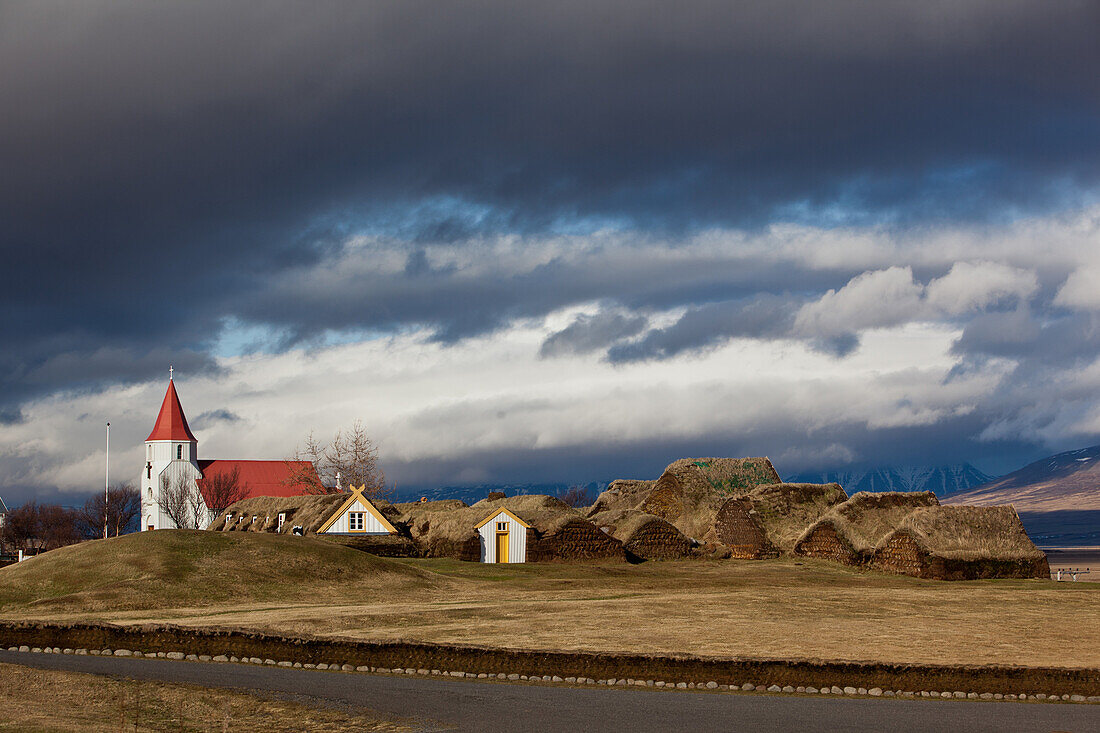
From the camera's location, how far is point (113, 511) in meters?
170

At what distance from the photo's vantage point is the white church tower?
516ft

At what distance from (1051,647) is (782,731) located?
15.4m

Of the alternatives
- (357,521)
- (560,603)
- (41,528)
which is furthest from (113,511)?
(560,603)

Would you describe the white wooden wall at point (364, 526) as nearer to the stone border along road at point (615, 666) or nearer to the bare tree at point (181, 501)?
the stone border along road at point (615, 666)

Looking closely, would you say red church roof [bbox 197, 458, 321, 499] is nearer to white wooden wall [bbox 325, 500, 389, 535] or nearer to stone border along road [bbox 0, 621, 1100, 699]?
white wooden wall [bbox 325, 500, 389, 535]

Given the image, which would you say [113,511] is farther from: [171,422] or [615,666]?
[615,666]

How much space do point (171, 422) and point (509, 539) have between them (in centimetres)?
10010

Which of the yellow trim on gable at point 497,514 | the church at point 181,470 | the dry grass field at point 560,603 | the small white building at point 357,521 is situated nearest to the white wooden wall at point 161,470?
the church at point 181,470

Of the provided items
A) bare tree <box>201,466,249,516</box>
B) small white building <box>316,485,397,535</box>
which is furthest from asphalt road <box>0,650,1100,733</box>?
bare tree <box>201,466,249,516</box>

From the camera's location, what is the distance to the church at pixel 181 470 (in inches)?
6152

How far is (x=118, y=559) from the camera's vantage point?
52062 mm

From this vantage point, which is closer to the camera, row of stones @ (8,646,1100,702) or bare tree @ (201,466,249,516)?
row of stones @ (8,646,1100,702)

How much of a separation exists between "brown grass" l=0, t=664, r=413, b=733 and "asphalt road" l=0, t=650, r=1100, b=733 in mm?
890

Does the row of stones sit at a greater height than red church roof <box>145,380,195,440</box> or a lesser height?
lesser
